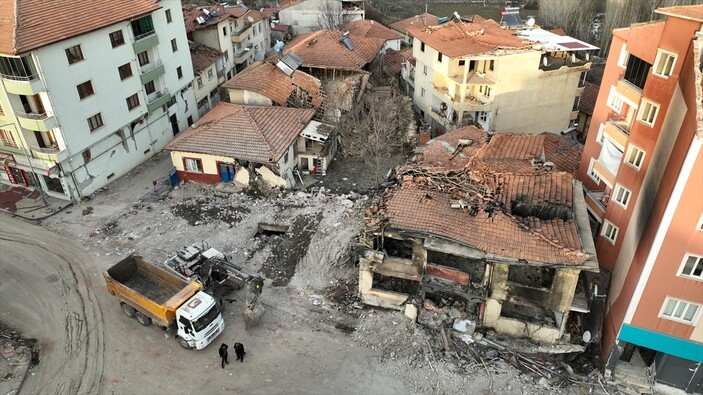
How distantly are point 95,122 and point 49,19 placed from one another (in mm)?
7150

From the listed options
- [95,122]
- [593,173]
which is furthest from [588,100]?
[95,122]

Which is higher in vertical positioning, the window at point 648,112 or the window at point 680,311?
the window at point 648,112

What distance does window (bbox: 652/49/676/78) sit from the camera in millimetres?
21188

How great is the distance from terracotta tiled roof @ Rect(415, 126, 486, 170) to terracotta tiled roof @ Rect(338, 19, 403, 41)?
97.8 ft

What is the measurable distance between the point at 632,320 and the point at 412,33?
105 feet

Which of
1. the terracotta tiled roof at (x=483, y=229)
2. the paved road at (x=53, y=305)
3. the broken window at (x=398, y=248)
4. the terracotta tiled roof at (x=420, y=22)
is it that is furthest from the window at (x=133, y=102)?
the terracotta tiled roof at (x=420, y=22)

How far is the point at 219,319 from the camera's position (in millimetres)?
23734

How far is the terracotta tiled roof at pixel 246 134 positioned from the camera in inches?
1363

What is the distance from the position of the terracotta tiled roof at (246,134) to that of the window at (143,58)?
6.65m

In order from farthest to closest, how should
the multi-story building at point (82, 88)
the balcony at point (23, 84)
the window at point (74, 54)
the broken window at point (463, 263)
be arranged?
the window at point (74, 54) → the multi-story building at point (82, 88) → the balcony at point (23, 84) → the broken window at point (463, 263)

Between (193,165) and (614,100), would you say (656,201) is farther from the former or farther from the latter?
(193,165)

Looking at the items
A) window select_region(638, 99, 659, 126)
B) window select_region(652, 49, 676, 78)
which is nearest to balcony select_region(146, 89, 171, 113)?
window select_region(638, 99, 659, 126)

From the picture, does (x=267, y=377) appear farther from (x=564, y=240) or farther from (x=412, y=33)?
(x=412, y=33)

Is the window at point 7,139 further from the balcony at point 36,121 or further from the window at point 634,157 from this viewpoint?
the window at point 634,157
